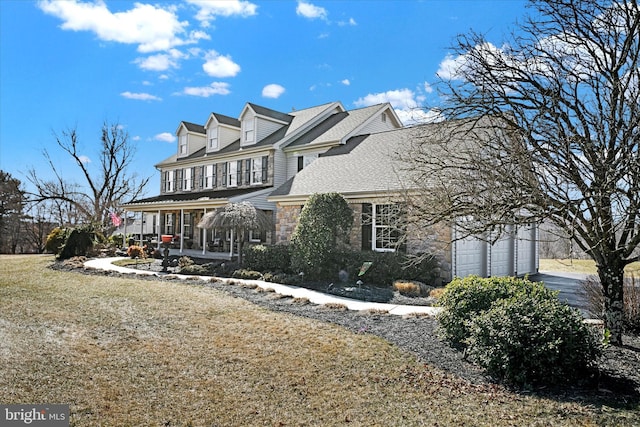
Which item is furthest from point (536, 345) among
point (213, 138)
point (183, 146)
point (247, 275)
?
point (183, 146)

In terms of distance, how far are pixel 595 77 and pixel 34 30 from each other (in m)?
13.7

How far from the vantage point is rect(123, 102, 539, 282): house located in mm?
14328

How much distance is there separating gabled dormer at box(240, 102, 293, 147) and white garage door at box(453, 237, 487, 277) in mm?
15180

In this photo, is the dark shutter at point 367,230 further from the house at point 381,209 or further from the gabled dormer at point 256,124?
the gabled dormer at point 256,124

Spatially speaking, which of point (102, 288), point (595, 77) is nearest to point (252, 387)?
point (595, 77)

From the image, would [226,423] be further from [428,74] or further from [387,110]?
[387,110]

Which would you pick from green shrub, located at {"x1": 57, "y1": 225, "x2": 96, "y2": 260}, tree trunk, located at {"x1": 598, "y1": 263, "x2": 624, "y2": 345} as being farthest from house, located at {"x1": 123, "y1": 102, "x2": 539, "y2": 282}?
green shrub, located at {"x1": 57, "y1": 225, "x2": 96, "y2": 260}

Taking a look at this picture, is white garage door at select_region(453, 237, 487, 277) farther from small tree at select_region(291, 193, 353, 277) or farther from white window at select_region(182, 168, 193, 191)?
white window at select_region(182, 168, 193, 191)

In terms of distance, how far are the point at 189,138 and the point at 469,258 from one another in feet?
73.7

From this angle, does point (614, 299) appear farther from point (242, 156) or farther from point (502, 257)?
point (242, 156)

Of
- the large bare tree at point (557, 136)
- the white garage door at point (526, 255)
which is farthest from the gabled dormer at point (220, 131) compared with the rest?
the large bare tree at point (557, 136)

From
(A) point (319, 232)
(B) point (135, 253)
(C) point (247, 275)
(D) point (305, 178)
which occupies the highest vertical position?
(D) point (305, 178)

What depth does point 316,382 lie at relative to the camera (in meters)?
5.53

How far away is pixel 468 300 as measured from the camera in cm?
682
